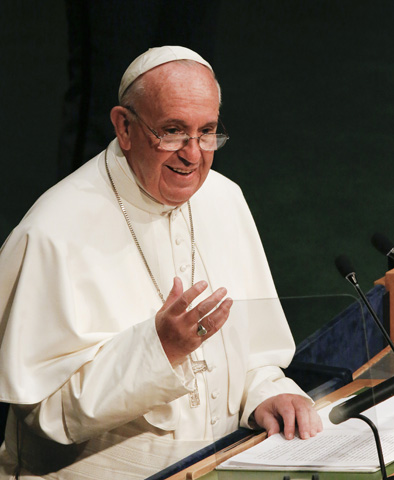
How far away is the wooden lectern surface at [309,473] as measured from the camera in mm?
2154

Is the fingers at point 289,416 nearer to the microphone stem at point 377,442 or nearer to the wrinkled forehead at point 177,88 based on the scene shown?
the microphone stem at point 377,442

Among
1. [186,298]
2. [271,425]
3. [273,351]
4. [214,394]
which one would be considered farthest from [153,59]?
[271,425]

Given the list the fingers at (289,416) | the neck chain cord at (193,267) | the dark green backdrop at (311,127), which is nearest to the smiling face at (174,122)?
the neck chain cord at (193,267)

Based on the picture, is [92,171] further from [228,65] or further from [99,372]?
[228,65]

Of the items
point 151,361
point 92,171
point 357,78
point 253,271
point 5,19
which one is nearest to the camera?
point 151,361

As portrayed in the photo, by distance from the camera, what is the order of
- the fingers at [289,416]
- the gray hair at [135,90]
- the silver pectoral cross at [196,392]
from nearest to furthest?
the fingers at [289,416]
the silver pectoral cross at [196,392]
the gray hair at [135,90]

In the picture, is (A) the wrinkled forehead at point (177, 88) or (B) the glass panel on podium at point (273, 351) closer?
(B) the glass panel on podium at point (273, 351)

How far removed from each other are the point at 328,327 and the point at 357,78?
6433 mm

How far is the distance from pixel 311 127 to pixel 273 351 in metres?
6.10

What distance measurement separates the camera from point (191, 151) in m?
3.09

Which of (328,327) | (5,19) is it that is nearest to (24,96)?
(5,19)

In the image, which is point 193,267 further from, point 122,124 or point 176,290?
point 176,290

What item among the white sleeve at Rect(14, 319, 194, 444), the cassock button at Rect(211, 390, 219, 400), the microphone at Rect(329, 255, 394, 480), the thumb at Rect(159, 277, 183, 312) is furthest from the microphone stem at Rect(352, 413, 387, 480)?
the white sleeve at Rect(14, 319, 194, 444)

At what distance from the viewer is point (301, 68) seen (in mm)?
8742
